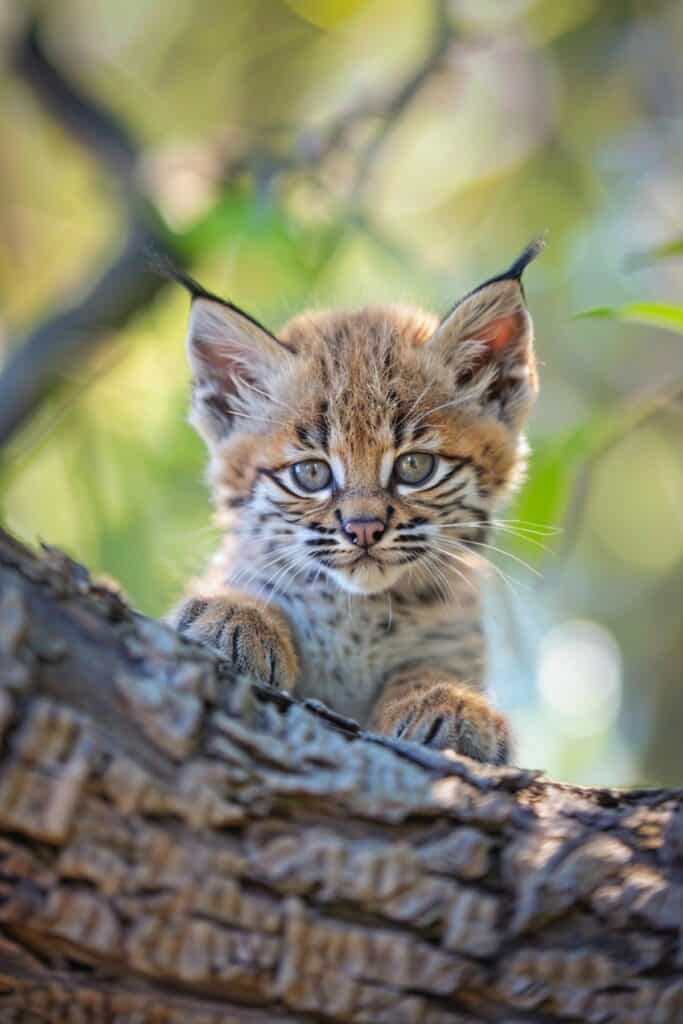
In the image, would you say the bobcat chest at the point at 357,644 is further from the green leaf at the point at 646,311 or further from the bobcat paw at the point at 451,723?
the green leaf at the point at 646,311

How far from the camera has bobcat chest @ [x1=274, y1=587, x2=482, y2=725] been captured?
387cm

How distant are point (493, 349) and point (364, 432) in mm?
690

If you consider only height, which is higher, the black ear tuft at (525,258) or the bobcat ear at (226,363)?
the black ear tuft at (525,258)

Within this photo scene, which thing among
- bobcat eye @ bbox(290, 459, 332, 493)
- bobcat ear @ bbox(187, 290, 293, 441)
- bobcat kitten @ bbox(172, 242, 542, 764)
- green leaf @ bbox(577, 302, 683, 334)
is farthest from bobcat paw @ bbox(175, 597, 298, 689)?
green leaf @ bbox(577, 302, 683, 334)

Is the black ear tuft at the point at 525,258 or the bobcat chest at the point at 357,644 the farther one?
the bobcat chest at the point at 357,644

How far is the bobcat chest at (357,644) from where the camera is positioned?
12.7 ft

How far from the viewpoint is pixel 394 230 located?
7020mm

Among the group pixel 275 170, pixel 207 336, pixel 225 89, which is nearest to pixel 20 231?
pixel 225 89

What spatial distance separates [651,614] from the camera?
276 inches

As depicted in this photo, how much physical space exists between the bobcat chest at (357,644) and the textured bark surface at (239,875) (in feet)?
4.93

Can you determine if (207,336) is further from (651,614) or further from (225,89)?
(225,89)

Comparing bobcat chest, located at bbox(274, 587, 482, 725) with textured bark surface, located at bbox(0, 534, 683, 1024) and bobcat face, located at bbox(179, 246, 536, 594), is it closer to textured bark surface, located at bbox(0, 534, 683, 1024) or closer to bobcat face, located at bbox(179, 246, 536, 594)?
bobcat face, located at bbox(179, 246, 536, 594)

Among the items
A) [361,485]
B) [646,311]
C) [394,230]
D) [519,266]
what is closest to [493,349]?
[519,266]

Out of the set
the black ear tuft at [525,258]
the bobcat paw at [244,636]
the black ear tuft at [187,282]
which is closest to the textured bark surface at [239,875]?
the bobcat paw at [244,636]
